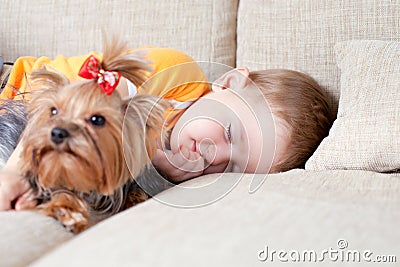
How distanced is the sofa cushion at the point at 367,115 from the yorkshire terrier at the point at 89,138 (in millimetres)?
559

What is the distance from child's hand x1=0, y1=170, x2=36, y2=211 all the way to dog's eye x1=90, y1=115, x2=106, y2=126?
23 centimetres

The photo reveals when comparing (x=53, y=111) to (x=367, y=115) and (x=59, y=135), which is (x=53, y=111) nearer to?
(x=59, y=135)

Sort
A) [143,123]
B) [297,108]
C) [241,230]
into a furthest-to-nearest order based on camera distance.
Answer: [297,108] → [143,123] → [241,230]

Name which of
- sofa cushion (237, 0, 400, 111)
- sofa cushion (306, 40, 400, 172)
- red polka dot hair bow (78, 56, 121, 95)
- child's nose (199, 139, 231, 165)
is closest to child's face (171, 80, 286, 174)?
child's nose (199, 139, 231, 165)

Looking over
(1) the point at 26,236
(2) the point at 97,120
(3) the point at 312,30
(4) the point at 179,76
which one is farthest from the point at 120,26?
(1) the point at 26,236

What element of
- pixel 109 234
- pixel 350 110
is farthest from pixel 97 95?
pixel 350 110

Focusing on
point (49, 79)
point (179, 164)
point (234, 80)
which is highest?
point (49, 79)

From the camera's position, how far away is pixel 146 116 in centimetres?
119

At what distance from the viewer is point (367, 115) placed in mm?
1566

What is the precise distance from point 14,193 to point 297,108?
0.84 meters

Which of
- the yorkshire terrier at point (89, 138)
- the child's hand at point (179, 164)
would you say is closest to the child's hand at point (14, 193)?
the yorkshire terrier at point (89, 138)

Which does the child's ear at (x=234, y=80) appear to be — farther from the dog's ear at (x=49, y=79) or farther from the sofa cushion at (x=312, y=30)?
the dog's ear at (x=49, y=79)

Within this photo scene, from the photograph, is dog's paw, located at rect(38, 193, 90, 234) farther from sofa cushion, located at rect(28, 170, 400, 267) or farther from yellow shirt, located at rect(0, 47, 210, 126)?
yellow shirt, located at rect(0, 47, 210, 126)

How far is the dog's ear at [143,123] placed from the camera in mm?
1163
